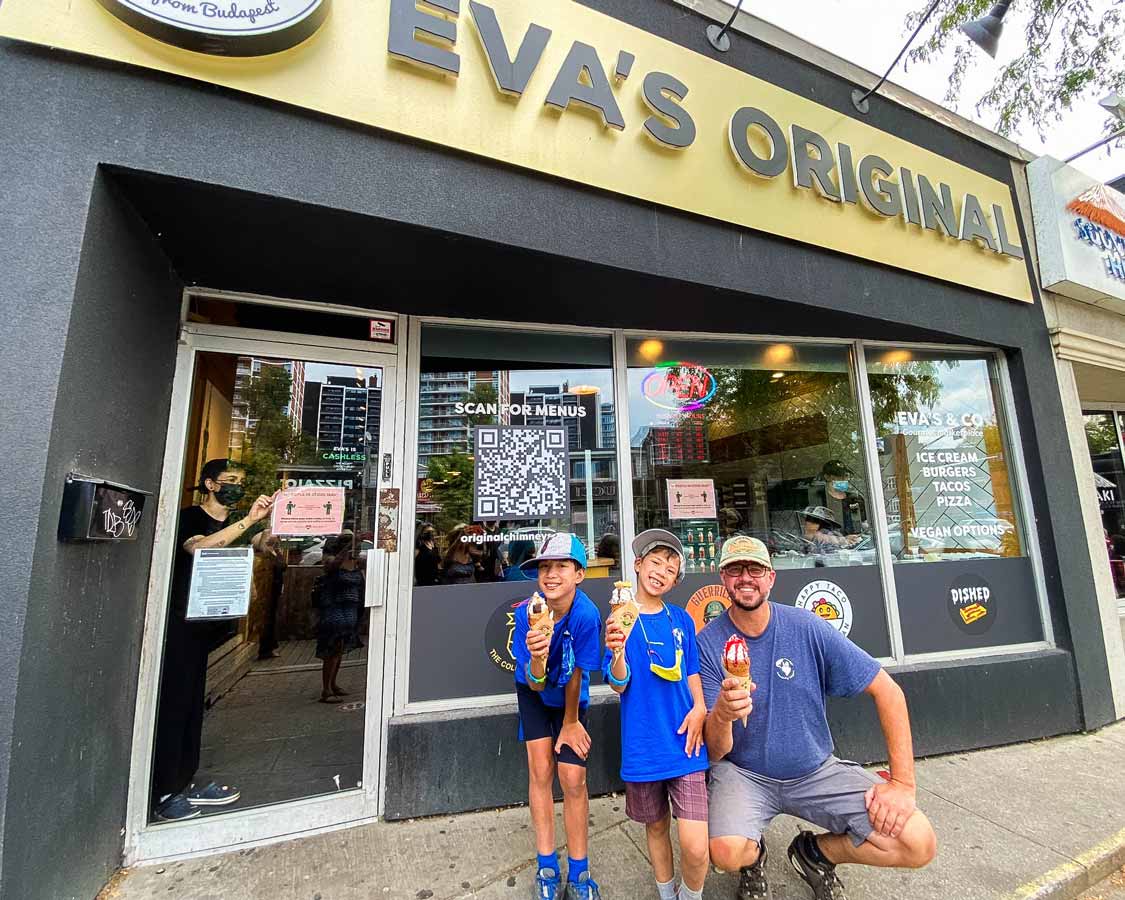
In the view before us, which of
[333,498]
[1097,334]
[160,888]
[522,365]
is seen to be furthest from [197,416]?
[1097,334]

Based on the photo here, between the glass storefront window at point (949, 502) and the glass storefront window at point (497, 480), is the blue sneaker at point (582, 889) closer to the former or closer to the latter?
the glass storefront window at point (497, 480)

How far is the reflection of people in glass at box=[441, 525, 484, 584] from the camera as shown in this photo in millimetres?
3277

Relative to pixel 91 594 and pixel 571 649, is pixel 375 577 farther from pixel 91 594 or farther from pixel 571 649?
pixel 571 649

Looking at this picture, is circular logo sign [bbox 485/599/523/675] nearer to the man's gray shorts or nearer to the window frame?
the window frame

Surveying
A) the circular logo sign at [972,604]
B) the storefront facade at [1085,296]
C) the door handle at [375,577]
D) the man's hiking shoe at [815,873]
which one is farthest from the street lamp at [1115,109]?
the door handle at [375,577]

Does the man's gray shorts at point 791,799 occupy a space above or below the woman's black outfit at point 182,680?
below

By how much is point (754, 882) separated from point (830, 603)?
A: 2089 mm

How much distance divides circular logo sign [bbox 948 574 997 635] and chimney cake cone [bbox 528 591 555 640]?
12.3 ft

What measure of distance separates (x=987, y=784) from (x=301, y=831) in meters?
4.24

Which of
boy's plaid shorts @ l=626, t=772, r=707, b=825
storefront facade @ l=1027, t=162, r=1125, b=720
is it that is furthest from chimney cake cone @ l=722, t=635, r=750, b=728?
storefront facade @ l=1027, t=162, r=1125, b=720

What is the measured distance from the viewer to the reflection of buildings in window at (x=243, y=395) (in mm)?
3039

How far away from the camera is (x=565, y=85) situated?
289 cm

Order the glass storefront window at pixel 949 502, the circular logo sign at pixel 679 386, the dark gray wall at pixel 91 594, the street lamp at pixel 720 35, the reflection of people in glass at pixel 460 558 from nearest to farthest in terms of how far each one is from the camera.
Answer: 1. the dark gray wall at pixel 91 594
2. the reflection of people in glass at pixel 460 558
3. the street lamp at pixel 720 35
4. the circular logo sign at pixel 679 386
5. the glass storefront window at pixel 949 502

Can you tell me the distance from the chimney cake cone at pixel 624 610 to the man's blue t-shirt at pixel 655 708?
129 millimetres
